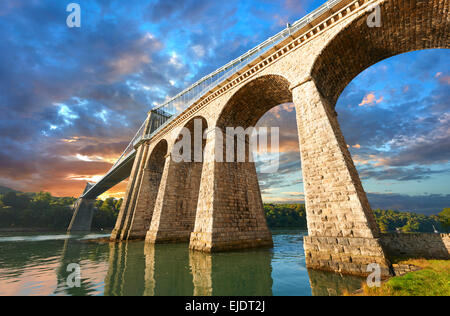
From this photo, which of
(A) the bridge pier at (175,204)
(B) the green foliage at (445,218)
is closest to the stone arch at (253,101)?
(A) the bridge pier at (175,204)

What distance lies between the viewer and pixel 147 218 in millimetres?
21250

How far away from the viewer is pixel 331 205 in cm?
750

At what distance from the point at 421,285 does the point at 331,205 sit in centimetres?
333

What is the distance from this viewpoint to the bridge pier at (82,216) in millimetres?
51216

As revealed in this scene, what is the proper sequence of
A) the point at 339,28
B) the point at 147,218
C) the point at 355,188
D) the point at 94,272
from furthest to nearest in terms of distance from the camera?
the point at 147,218 < the point at 339,28 < the point at 94,272 < the point at 355,188

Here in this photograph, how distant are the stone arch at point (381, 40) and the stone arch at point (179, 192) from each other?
10.6m

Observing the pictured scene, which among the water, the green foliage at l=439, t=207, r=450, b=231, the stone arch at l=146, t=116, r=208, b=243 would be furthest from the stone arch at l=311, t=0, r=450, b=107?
the green foliage at l=439, t=207, r=450, b=231

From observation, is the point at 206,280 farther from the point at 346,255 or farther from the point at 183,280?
the point at 346,255

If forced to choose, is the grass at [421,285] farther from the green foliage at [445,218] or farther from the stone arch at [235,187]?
the green foliage at [445,218]

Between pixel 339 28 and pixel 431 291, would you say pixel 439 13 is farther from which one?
pixel 431 291

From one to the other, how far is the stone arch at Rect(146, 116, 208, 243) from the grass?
15479 millimetres

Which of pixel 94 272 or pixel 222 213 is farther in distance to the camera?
pixel 222 213
